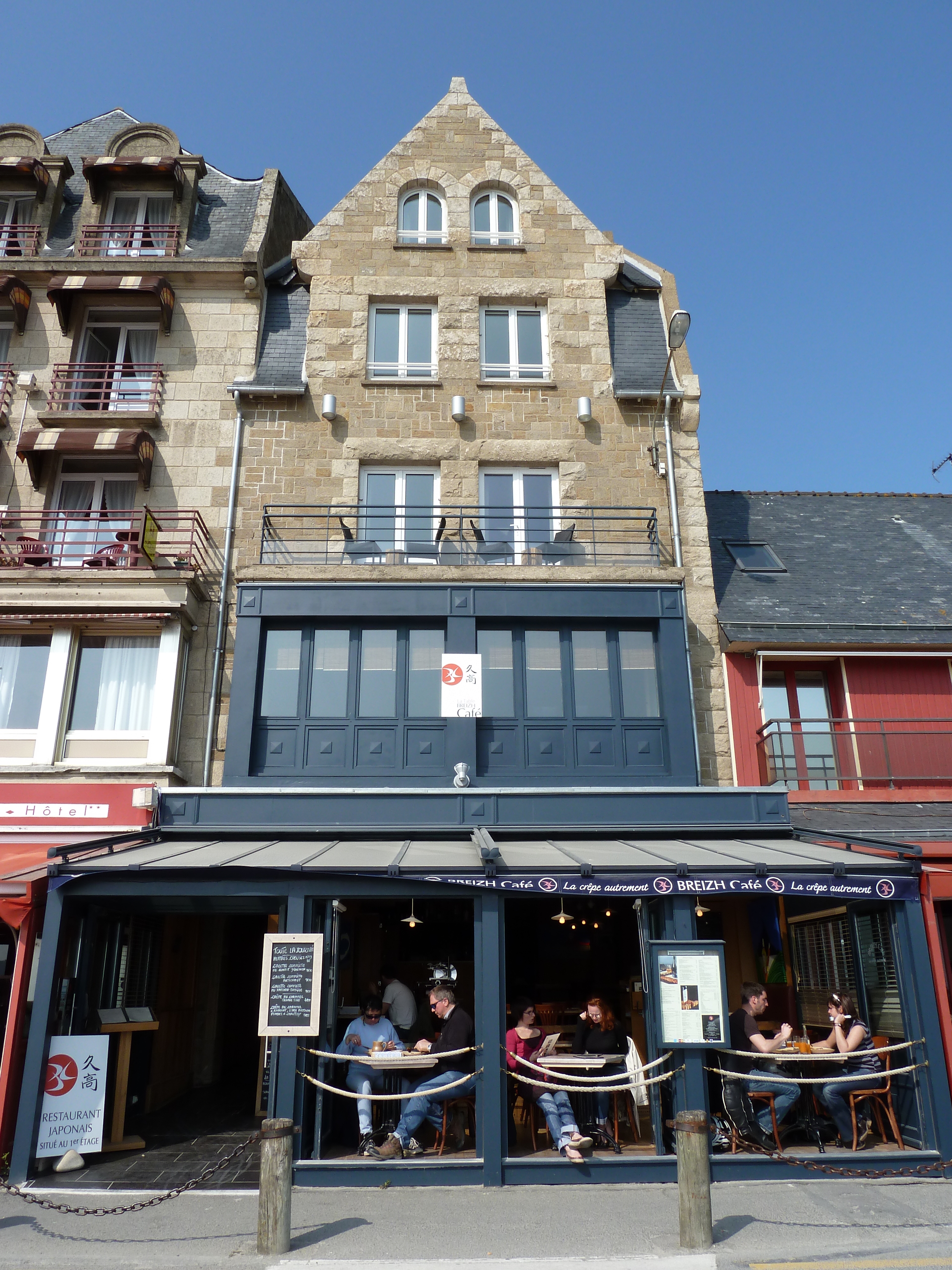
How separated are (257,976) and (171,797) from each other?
17.2 feet

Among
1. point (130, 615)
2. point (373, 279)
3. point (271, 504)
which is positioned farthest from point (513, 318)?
point (130, 615)

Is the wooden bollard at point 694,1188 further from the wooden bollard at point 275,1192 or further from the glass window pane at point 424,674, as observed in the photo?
the glass window pane at point 424,674

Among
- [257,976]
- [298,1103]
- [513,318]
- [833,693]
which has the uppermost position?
→ [513,318]

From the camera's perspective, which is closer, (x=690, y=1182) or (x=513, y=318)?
(x=690, y=1182)

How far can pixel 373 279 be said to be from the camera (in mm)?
16578

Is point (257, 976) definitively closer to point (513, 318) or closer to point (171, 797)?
point (171, 797)

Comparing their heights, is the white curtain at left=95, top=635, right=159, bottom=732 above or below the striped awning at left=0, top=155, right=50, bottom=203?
below

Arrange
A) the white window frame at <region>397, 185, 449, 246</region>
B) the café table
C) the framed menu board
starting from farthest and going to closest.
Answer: the white window frame at <region>397, 185, 449, 246</region>
the café table
the framed menu board

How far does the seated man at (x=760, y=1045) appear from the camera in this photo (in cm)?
921

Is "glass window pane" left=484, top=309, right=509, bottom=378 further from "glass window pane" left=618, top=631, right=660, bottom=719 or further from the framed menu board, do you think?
the framed menu board

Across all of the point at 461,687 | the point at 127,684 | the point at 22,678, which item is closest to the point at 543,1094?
the point at 461,687

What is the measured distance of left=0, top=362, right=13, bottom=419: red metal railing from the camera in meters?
15.7

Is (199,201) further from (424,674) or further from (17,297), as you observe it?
(424,674)

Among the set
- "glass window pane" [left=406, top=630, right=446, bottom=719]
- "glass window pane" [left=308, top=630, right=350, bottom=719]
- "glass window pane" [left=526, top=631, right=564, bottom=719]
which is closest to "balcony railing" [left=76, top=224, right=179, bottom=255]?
"glass window pane" [left=308, top=630, right=350, bottom=719]
